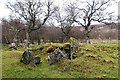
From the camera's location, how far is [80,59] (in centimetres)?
2153

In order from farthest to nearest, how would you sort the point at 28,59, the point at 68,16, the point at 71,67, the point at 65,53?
the point at 68,16, the point at 65,53, the point at 28,59, the point at 71,67

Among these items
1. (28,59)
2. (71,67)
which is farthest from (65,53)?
(28,59)

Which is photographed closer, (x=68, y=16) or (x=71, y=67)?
(x=71, y=67)

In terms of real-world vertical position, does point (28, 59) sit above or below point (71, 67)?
above

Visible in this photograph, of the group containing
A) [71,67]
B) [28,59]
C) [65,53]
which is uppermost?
[65,53]

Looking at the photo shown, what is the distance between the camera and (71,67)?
65.4 feet

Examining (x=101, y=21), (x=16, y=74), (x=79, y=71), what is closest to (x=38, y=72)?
(x=16, y=74)

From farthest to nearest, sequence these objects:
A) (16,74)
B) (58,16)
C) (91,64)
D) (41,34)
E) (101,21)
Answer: (41,34) → (58,16) → (101,21) → (91,64) → (16,74)

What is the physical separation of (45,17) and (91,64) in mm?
22747

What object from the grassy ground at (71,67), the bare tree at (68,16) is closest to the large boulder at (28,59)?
the grassy ground at (71,67)

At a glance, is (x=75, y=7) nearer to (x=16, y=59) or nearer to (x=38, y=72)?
(x=16, y=59)

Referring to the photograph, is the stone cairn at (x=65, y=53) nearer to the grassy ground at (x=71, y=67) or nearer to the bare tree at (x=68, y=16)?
the grassy ground at (x=71, y=67)

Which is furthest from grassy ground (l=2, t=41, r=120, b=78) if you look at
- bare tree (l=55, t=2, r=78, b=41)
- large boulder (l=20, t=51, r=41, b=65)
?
bare tree (l=55, t=2, r=78, b=41)

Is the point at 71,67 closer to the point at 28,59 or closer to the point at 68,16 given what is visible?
the point at 28,59
